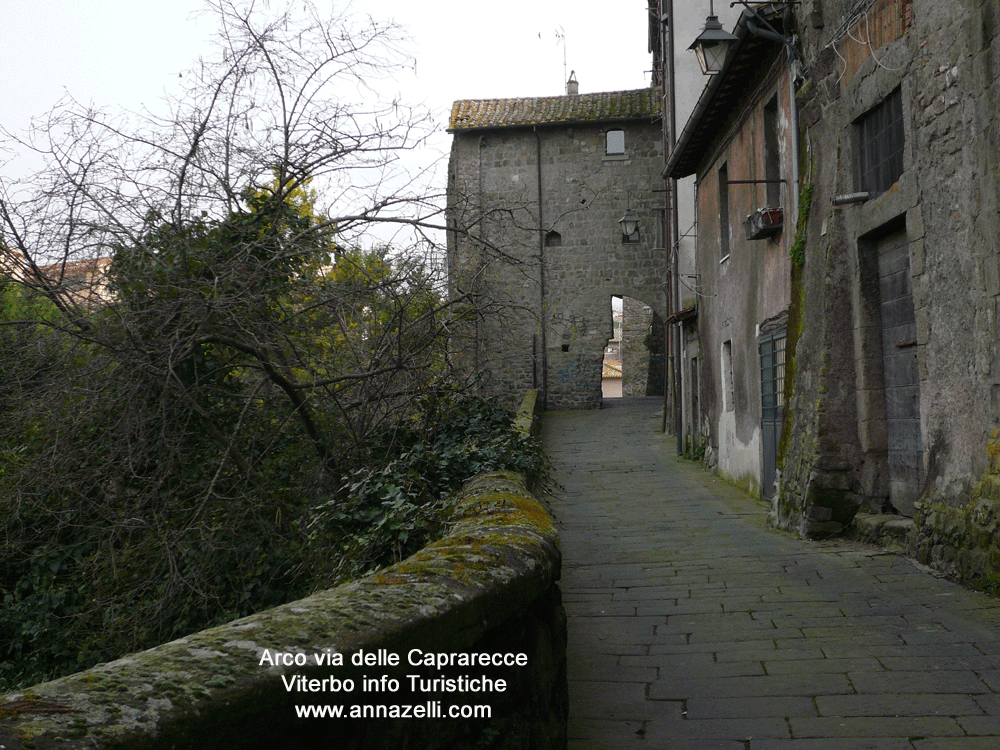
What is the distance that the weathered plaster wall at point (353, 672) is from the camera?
141 centimetres

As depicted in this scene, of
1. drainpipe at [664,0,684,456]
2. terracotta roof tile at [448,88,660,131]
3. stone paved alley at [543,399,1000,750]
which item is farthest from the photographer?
terracotta roof tile at [448,88,660,131]

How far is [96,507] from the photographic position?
6.76 m

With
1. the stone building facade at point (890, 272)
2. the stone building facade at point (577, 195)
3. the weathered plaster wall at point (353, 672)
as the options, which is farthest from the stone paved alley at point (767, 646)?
the stone building facade at point (577, 195)

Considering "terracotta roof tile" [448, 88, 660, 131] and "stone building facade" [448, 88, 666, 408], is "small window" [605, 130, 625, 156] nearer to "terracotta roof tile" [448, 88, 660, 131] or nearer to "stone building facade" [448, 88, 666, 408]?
"stone building facade" [448, 88, 666, 408]

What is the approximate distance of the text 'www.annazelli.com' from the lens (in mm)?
1743

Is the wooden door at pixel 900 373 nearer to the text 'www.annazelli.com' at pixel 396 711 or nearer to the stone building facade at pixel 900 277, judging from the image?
the stone building facade at pixel 900 277

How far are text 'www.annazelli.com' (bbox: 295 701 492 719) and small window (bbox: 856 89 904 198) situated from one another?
622cm

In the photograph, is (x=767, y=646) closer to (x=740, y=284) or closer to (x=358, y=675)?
(x=358, y=675)

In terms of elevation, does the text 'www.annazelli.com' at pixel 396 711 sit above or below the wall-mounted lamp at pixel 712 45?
below

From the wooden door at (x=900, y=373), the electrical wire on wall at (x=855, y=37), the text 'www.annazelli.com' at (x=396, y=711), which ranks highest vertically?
the electrical wire on wall at (x=855, y=37)

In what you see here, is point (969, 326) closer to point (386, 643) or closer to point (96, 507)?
point (386, 643)

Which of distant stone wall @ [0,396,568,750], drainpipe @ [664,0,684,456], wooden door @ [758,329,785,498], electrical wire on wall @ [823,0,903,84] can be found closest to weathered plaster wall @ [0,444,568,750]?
distant stone wall @ [0,396,568,750]

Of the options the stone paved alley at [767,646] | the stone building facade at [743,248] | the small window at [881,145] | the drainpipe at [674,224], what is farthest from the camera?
the drainpipe at [674,224]

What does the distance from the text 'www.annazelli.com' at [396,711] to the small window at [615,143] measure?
2475 cm
